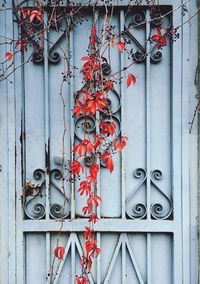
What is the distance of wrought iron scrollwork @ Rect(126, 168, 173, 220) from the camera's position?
2957 mm

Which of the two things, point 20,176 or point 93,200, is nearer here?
point 93,200

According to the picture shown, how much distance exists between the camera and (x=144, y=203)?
297 cm

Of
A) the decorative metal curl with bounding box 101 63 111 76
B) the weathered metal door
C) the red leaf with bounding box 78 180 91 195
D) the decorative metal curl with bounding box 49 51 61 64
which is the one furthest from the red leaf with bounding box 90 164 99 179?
the decorative metal curl with bounding box 49 51 61 64

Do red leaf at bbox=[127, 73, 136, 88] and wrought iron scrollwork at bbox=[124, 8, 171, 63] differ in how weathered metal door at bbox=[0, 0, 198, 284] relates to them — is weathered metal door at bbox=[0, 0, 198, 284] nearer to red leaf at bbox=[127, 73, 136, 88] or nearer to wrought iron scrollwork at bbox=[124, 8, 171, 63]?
wrought iron scrollwork at bbox=[124, 8, 171, 63]

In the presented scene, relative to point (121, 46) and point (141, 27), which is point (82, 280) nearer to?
point (121, 46)

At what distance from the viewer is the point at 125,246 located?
298cm

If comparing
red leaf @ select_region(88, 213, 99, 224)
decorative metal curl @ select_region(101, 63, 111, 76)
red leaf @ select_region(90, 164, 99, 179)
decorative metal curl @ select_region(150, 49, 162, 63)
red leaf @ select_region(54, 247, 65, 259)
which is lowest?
red leaf @ select_region(54, 247, 65, 259)

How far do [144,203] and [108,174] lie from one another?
296 millimetres

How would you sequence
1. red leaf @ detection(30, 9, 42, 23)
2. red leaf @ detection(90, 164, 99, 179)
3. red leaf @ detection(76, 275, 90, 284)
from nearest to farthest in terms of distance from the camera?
1. red leaf @ detection(30, 9, 42, 23)
2. red leaf @ detection(90, 164, 99, 179)
3. red leaf @ detection(76, 275, 90, 284)

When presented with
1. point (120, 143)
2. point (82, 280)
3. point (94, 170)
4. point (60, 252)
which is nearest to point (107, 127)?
point (120, 143)

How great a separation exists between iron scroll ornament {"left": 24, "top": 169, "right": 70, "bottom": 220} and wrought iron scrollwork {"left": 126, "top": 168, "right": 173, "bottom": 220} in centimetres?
41

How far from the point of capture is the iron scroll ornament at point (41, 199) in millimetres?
2994

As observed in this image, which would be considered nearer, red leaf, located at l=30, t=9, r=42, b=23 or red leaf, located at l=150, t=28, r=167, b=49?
red leaf, located at l=30, t=9, r=42, b=23

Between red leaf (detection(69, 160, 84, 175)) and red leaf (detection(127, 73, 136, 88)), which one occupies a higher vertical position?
red leaf (detection(127, 73, 136, 88))
